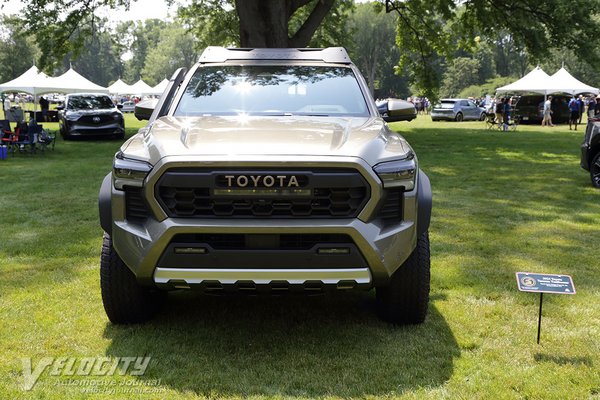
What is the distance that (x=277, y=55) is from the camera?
5703 mm

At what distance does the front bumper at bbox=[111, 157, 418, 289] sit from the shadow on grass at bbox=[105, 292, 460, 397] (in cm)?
50

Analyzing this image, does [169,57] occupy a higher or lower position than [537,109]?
higher

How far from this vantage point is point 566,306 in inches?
185

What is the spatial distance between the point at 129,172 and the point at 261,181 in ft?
2.62

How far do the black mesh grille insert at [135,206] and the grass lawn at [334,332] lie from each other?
838mm

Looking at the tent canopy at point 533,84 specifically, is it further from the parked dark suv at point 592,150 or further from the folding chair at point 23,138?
the folding chair at point 23,138

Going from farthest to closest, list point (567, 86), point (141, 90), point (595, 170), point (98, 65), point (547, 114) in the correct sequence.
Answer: point (98, 65) < point (141, 90) < point (567, 86) < point (547, 114) < point (595, 170)

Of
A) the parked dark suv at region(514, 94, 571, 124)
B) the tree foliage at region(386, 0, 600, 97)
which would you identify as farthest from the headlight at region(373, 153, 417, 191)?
the parked dark suv at region(514, 94, 571, 124)

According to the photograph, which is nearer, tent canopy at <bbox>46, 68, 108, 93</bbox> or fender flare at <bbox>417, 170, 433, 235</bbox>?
fender flare at <bbox>417, 170, 433, 235</bbox>

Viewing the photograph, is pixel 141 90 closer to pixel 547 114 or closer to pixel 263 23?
pixel 547 114

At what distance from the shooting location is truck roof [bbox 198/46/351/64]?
18.4 ft

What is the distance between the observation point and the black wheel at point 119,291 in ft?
13.1

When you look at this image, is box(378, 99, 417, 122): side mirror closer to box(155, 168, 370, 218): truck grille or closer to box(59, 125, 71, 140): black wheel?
box(155, 168, 370, 218): truck grille

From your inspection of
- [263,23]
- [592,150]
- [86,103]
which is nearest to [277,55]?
[592,150]
